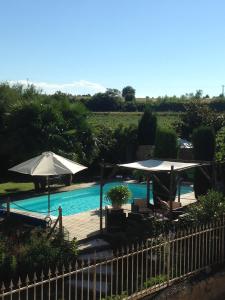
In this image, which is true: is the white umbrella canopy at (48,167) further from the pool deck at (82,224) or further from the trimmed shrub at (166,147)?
the trimmed shrub at (166,147)

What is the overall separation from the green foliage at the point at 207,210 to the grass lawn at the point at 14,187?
42.8ft

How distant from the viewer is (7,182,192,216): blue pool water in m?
20.3

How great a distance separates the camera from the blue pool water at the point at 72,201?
20.3 m

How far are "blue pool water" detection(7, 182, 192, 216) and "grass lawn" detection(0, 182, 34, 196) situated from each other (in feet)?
6.98

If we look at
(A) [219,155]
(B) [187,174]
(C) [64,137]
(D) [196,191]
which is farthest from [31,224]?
(B) [187,174]

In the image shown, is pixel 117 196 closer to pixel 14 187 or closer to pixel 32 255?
pixel 32 255

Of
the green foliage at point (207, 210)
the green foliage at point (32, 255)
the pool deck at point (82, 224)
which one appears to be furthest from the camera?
the pool deck at point (82, 224)

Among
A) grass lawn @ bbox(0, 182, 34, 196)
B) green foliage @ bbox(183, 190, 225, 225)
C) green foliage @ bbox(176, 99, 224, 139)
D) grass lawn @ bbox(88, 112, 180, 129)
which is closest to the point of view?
green foliage @ bbox(183, 190, 225, 225)

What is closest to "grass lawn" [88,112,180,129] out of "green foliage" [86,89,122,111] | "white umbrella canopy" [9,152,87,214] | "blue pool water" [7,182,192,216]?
"blue pool water" [7,182,192,216]

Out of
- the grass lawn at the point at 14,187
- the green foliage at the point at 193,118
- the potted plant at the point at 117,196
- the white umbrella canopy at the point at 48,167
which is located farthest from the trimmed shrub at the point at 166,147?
the green foliage at the point at 193,118

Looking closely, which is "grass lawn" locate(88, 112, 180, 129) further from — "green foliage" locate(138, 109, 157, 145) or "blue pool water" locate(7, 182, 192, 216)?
"blue pool water" locate(7, 182, 192, 216)

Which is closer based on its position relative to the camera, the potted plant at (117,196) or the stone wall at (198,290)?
the stone wall at (198,290)

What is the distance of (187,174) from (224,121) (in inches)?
160

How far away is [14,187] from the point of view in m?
24.2
